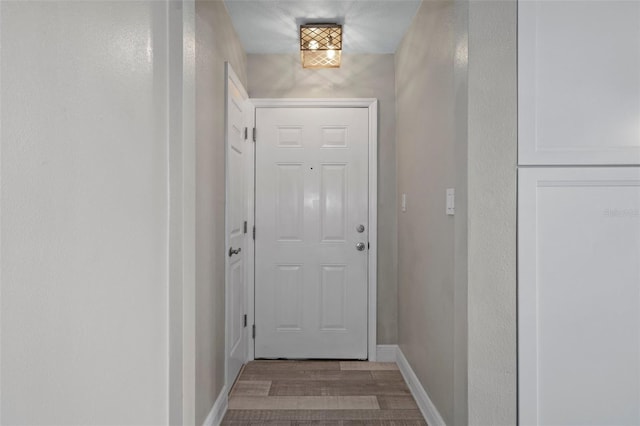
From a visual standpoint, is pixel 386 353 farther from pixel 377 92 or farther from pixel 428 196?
pixel 377 92

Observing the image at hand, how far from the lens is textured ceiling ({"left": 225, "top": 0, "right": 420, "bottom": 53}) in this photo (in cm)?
252

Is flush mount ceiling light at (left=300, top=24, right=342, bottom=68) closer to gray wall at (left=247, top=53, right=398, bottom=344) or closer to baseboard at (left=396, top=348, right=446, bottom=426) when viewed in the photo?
gray wall at (left=247, top=53, right=398, bottom=344)

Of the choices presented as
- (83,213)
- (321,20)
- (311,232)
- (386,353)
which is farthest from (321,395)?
(321,20)

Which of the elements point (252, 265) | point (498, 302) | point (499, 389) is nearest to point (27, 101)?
point (498, 302)

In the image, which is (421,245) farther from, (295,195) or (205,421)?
Answer: (205,421)

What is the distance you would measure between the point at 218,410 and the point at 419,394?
1.17 metres

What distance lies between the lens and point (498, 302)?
157 cm

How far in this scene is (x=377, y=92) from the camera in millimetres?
3297

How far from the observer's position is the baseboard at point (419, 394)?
2.22 meters

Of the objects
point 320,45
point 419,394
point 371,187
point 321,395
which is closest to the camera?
point 419,394

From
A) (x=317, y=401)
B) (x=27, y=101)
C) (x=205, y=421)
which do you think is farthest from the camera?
(x=317, y=401)
